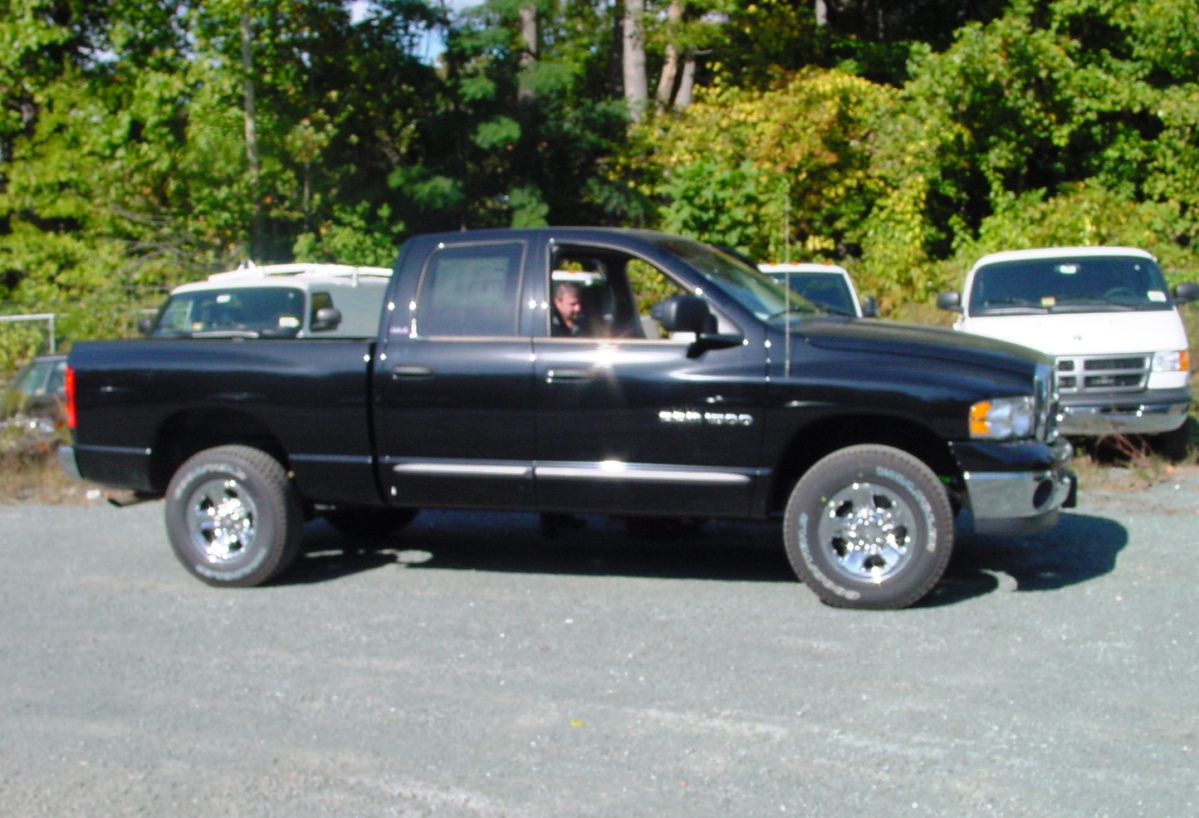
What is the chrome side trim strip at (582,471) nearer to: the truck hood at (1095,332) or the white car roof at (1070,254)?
the truck hood at (1095,332)

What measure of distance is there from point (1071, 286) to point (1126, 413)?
1.59m

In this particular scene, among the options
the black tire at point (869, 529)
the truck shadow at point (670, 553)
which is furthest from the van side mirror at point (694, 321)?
the truck shadow at point (670, 553)

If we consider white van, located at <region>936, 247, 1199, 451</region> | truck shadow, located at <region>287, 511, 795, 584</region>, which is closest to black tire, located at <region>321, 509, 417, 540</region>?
truck shadow, located at <region>287, 511, 795, 584</region>

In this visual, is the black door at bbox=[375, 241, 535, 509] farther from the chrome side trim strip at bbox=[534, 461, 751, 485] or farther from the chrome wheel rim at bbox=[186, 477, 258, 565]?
the chrome wheel rim at bbox=[186, 477, 258, 565]

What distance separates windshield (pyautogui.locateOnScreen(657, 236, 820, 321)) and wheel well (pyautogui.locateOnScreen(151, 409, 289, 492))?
2.52 metres

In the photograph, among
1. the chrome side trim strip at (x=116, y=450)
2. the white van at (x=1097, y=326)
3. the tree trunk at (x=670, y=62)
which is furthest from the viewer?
the tree trunk at (x=670, y=62)

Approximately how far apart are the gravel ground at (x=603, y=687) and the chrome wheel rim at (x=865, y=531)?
235 millimetres

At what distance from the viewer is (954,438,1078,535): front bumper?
677 cm

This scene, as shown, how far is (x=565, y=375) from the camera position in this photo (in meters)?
7.28

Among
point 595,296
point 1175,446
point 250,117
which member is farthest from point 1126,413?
point 250,117

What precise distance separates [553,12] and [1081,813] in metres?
23.8

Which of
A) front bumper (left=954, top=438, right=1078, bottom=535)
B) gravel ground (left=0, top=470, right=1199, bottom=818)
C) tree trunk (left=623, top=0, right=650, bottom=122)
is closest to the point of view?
gravel ground (left=0, top=470, right=1199, bottom=818)

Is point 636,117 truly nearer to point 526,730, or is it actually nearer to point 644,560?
point 644,560

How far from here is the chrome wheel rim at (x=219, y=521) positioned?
786 cm
